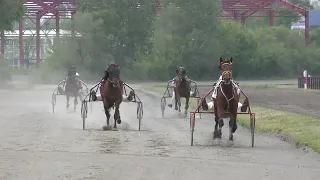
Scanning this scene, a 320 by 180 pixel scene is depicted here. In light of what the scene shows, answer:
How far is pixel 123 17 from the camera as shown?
84750mm

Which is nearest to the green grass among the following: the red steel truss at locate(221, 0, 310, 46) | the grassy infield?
the grassy infield

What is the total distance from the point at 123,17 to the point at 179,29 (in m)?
5.84

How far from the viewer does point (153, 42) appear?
85.0m

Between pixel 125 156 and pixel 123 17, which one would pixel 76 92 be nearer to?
pixel 125 156

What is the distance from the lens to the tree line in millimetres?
82750

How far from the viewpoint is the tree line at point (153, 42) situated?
271 feet

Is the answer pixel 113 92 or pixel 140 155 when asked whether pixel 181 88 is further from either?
pixel 140 155

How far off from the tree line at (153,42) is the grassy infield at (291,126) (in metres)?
55.0

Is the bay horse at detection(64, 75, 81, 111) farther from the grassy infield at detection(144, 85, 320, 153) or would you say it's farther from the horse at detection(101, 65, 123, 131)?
the horse at detection(101, 65, 123, 131)

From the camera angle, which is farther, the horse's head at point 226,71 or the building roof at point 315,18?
the building roof at point 315,18

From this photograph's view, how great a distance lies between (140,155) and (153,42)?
6995 cm

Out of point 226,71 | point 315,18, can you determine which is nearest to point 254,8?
point 315,18

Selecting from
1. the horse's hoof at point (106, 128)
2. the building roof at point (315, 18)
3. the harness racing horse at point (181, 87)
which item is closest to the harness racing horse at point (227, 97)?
the horse's hoof at point (106, 128)

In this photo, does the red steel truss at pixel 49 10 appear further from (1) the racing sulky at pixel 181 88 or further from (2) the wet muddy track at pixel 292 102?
(1) the racing sulky at pixel 181 88
